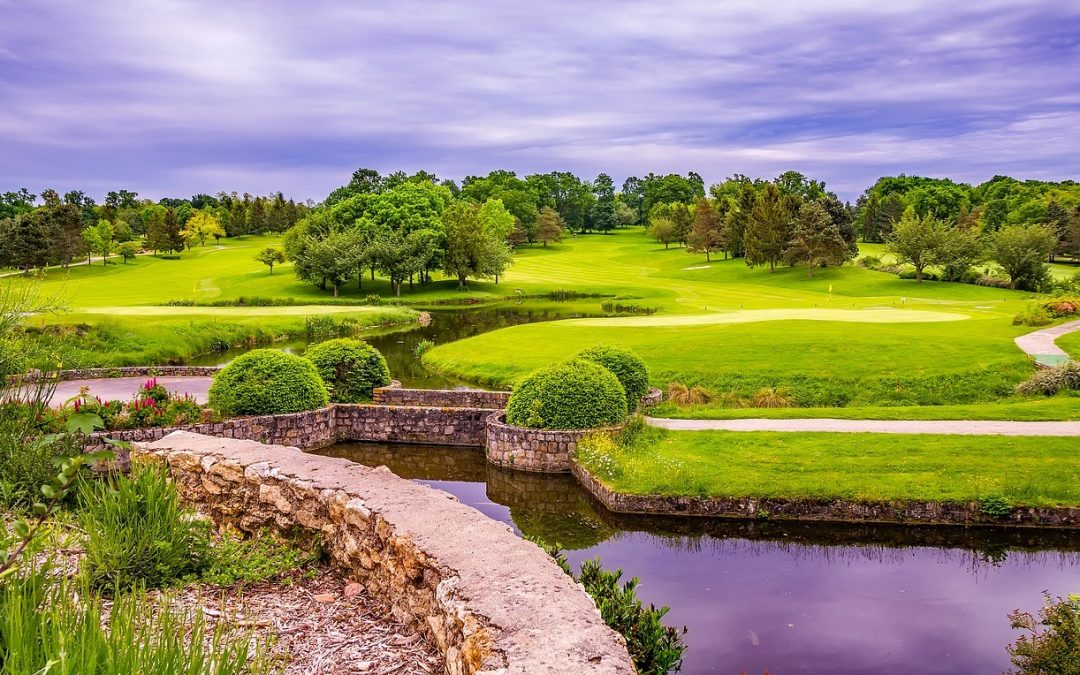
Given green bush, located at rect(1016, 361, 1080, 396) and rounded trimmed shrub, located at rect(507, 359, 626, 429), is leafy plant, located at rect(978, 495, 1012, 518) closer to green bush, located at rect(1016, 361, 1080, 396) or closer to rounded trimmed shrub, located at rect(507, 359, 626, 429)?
rounded trimmed shrub, located at rect(507, 359, 626, 429)

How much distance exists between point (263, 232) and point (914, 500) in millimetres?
119935

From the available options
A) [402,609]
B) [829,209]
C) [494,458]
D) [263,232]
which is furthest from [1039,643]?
[263,232]

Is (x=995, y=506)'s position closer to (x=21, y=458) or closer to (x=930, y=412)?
(x=930, y=412)

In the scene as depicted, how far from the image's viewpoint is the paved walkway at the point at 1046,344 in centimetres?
2373

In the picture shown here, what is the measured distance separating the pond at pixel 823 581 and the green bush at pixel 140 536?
5.66m

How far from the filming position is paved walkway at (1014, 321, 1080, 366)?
23.7 m

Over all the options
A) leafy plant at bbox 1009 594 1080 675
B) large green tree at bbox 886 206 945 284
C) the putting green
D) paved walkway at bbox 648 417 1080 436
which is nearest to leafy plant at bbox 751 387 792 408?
A: paved walkway at bbox 648 417 1080 436

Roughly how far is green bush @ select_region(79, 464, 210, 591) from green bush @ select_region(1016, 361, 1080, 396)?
73.5 feet

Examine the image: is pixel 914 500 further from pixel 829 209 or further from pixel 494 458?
pixel 829 209

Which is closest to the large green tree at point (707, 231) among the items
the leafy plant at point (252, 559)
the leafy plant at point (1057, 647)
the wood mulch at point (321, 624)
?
the leafy plant at point (1057, 647)

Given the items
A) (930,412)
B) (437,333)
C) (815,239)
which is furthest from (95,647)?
(815,239)

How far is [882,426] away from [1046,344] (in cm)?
1281

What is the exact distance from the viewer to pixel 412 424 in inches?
784

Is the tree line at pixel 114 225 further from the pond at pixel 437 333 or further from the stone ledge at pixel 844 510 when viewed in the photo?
the stone ledge at pixel 844 510
